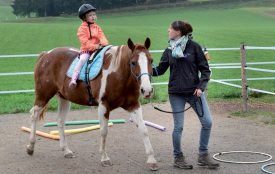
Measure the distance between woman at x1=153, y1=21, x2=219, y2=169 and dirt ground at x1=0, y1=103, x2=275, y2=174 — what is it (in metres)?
0.37

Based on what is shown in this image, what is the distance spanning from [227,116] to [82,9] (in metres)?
4.38

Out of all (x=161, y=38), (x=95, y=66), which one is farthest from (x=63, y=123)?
(x=161, y=38)

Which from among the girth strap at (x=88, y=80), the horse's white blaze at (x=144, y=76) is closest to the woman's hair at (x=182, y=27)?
the horse's white blaze at (x=144, y=76)

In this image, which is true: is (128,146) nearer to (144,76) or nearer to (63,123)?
(63,123)

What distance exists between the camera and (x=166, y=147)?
7.25 meters

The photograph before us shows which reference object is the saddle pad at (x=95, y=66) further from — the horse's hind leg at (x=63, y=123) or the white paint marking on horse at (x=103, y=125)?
the horse's hind leg at (x=63, y=123)

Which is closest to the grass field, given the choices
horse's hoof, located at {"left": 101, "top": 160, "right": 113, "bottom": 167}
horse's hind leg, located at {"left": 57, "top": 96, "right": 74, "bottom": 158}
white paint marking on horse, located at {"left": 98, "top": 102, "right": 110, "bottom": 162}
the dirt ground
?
the dirt ground

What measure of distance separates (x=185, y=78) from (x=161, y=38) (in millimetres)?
33271

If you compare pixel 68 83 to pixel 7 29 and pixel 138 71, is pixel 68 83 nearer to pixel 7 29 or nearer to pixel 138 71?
pixel 138 71

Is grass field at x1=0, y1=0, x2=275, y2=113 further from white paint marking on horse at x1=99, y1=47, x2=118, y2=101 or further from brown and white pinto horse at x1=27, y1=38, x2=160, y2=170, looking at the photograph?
white paint marking on horse at x1=99, y1=47, x2=118, y2=101

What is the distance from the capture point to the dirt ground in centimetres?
614

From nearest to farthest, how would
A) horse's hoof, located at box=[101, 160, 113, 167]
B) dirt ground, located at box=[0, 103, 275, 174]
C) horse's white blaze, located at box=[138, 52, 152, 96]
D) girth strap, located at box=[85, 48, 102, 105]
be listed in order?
horse's white blaze, located at box=[138, 52, 152, 96], dirt ground, located at box=[0, 103, 275, 174], horse's hoof, located at box=[101, 160, 113, 167], girth strap, located at box=[85, 48, 102, 105]

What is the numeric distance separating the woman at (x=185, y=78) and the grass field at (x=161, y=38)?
18.9 ft

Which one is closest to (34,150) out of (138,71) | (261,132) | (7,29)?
(138,71)
